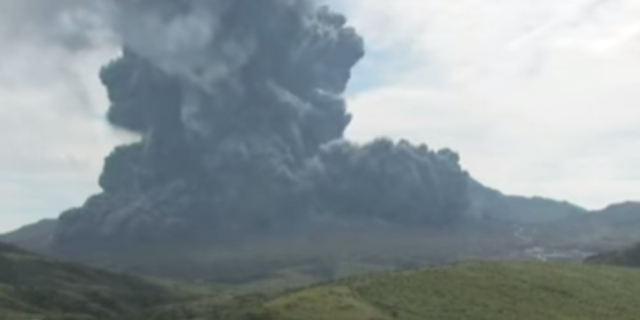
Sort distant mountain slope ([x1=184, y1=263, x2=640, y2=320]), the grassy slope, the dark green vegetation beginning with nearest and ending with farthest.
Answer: distant mountain slope ([x1=184, y1=263, x2=640, y2=320]) < the dark green vegetation < the grassy slope

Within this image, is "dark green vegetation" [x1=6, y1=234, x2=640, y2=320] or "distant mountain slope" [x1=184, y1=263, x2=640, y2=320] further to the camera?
"dark green vegetation" [x1=6, y1=234, x2=640, y2=320]

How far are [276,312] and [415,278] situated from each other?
38366 millimetres

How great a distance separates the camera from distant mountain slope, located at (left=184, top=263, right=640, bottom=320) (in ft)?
502

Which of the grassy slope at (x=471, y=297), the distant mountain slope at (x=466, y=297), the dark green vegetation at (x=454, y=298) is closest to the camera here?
the distant mountain slope at (x=466, y=297)

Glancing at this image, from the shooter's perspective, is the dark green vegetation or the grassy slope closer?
the dark green vegetation

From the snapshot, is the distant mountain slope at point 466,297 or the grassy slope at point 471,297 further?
the grassy slope at point 471,297

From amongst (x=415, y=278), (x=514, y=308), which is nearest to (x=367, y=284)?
(x=415, y=278)

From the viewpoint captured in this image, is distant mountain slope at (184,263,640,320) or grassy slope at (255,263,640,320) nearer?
distant mountain slope at (184,263,640,320)

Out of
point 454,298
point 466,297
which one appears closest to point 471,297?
point 466,297

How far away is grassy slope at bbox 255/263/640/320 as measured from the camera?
154 meters

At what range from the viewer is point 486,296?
6654 inches

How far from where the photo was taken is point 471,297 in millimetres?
167125

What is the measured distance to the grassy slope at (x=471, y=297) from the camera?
6053 inches

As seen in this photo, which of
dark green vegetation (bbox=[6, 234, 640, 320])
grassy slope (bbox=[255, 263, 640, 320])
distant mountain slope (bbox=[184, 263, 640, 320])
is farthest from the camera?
grassy slope (bbox=[255, 263, 640, 320])
